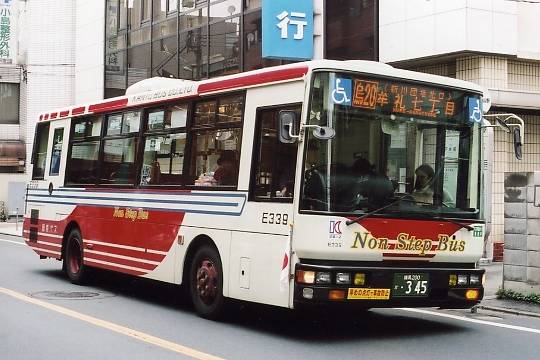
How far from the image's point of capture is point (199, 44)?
2247cm

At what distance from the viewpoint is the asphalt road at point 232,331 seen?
7363 millimetres

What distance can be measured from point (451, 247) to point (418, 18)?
8.70 meters

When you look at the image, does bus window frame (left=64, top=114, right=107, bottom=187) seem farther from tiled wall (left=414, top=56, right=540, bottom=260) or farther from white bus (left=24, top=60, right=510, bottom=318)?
tiled wall (left=414, top=56, right=540, bottom=260)

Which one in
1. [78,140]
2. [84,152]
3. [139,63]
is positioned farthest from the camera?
[139,63]

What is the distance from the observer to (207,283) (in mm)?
9180

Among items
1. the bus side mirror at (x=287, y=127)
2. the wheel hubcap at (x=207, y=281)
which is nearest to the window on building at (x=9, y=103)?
the wheel hubcap at (x=207, y=281)

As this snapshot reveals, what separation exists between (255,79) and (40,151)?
728cm

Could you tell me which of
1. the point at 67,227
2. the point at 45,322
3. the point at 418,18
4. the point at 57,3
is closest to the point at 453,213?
the point at 45,322

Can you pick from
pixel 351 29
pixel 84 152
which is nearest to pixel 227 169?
pixel 84 152

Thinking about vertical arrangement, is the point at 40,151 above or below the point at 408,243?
above

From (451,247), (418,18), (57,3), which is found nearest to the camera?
(451,247)

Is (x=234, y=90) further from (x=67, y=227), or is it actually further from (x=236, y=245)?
(x=67, y=227)

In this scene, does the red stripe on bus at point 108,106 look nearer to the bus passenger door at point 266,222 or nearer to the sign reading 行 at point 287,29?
the bus passenger door at point 266,222

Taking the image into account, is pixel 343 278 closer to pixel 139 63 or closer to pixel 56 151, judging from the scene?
pixel 56 151
